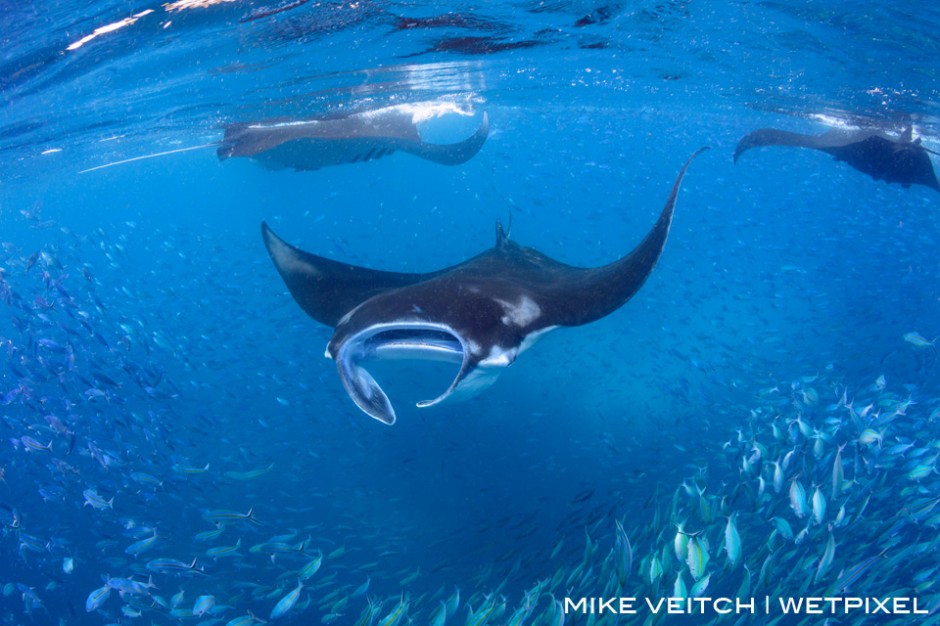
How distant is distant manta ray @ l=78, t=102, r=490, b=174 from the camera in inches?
569

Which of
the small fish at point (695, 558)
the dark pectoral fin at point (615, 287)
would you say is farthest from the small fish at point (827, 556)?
the dark pectoral fin at point (615, 287)

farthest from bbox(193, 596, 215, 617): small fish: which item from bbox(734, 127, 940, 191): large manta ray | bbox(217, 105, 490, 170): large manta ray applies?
bbox(734, 127, 940, 191): large manta ray

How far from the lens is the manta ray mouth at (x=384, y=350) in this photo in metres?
Answer: 3.21

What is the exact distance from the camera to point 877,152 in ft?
38.4

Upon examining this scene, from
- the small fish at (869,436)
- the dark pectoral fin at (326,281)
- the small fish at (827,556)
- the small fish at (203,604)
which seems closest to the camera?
the dark pectoral fin at (326,281)

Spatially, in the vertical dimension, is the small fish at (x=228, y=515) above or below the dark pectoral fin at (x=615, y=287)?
below

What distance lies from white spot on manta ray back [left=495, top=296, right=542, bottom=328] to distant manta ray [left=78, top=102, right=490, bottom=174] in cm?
1039

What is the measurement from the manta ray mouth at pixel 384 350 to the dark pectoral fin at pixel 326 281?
115 centimetres

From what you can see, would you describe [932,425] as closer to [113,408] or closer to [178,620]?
[178,620]

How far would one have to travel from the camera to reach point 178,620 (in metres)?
9.95

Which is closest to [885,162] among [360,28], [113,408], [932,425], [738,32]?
[738,32]

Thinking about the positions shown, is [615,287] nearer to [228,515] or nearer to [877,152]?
[228,515]

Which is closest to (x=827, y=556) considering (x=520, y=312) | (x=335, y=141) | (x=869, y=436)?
(x=869, y=436)

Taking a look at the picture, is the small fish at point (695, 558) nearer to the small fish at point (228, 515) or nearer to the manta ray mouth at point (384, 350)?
the manta ray mouth at point (384, 350)
